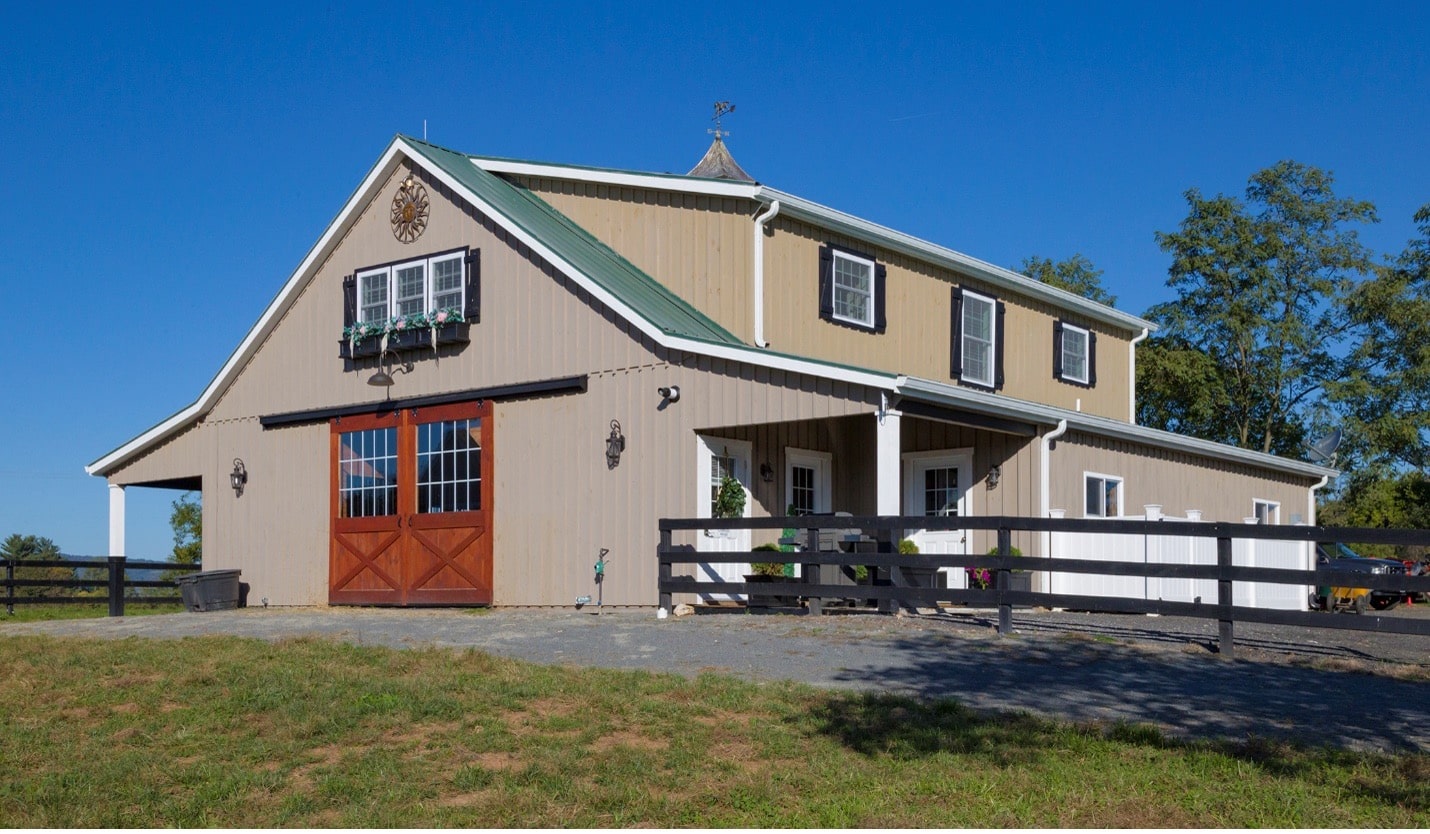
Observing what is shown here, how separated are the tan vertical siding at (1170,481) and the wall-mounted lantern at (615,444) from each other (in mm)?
5730

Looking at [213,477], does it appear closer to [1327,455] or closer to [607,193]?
[607,193]

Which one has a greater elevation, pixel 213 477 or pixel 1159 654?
pixel 213 477

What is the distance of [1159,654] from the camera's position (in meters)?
11.3

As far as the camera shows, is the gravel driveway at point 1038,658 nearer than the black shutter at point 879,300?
Yes

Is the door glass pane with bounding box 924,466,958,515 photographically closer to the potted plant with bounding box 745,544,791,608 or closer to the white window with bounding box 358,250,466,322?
the potted plant with bounding box 745,544,791,608

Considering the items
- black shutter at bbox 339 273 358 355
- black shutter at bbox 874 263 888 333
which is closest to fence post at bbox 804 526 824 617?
black shutter at bbox 874 263 888 333

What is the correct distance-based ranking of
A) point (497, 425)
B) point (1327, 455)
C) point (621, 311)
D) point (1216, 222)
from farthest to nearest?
point (1216, 222)
point (1327, 455)
point (497, 425)
point (621, 311)

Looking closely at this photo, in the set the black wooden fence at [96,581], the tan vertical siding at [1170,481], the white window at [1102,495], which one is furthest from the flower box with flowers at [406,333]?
the white window at [1102,495]

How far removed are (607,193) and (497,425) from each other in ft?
12.5

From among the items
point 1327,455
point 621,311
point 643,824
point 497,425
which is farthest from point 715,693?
point 1327,455

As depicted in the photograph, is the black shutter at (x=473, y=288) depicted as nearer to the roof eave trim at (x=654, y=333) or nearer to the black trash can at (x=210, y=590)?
the roof eave trim at (x=654, y=333)

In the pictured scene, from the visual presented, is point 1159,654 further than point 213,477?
No

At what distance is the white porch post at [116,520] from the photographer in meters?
23.1

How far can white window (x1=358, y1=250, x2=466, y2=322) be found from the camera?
19.6m
